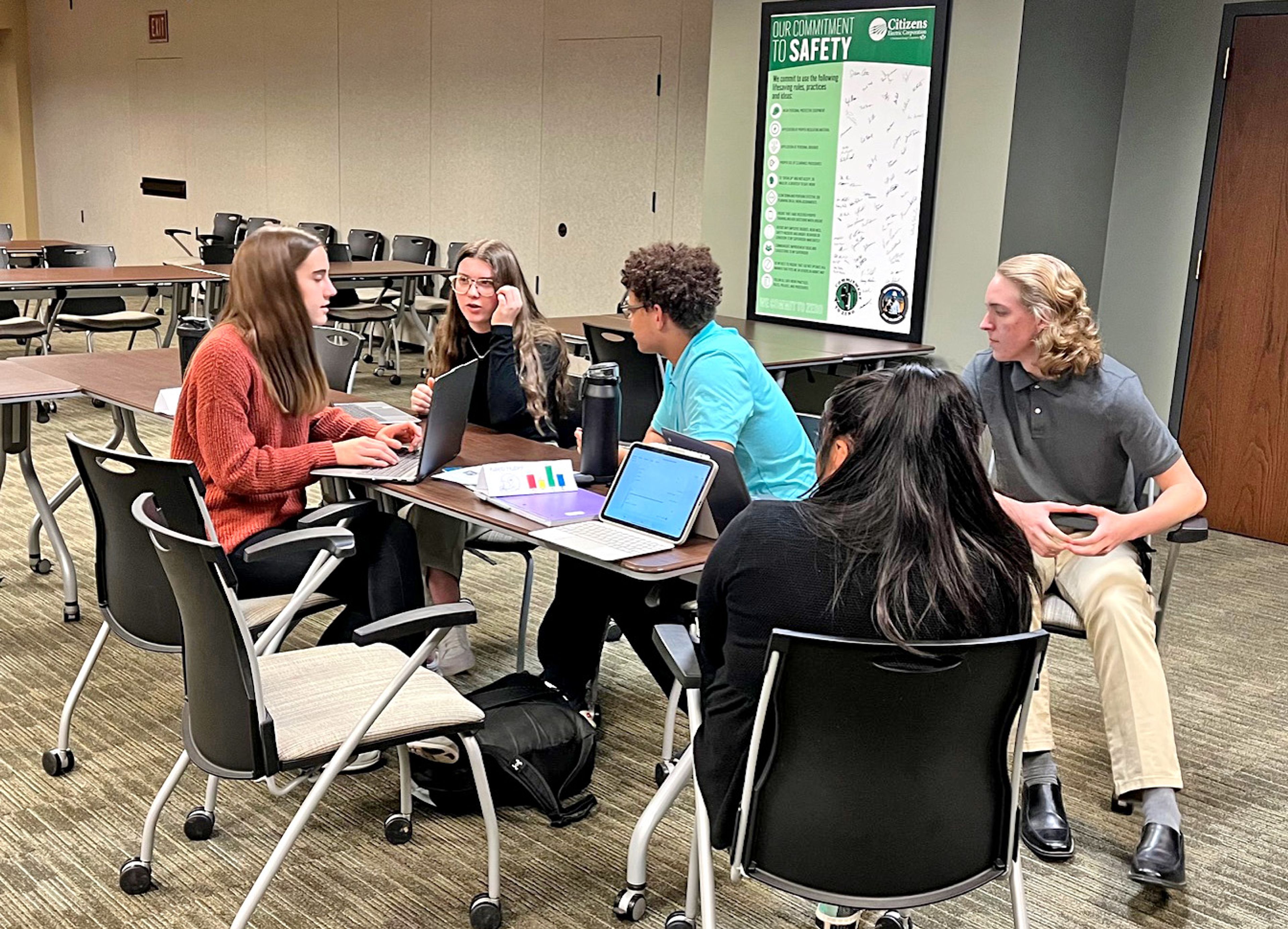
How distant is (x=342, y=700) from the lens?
236cm

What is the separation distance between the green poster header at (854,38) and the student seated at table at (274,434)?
3.35 metres

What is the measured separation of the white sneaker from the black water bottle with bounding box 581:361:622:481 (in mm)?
829

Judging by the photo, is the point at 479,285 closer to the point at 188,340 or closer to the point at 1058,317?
the point at 188,340

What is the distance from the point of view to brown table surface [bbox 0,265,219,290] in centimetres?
682

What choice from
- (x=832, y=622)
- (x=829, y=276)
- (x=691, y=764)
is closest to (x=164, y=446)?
(x=829, y=276)

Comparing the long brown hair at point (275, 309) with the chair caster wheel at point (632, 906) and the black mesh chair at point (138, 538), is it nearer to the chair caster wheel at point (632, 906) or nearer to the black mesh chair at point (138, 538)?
the black mesh chair at point (138, 538)

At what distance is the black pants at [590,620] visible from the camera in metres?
3.09

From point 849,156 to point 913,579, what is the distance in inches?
175

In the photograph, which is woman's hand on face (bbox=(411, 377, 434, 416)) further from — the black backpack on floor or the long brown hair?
the black backpack on floor

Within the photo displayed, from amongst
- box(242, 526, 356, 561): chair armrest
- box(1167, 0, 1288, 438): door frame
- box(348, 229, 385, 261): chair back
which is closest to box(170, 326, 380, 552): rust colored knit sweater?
box(242, 526, 356, 561): chair armrest

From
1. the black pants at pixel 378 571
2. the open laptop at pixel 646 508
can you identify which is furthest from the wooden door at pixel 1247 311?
the black pants at pixel 378 571

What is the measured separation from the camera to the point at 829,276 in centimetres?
601

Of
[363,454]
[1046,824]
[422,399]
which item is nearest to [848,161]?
[422,399]

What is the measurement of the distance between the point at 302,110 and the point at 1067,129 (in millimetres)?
6979
